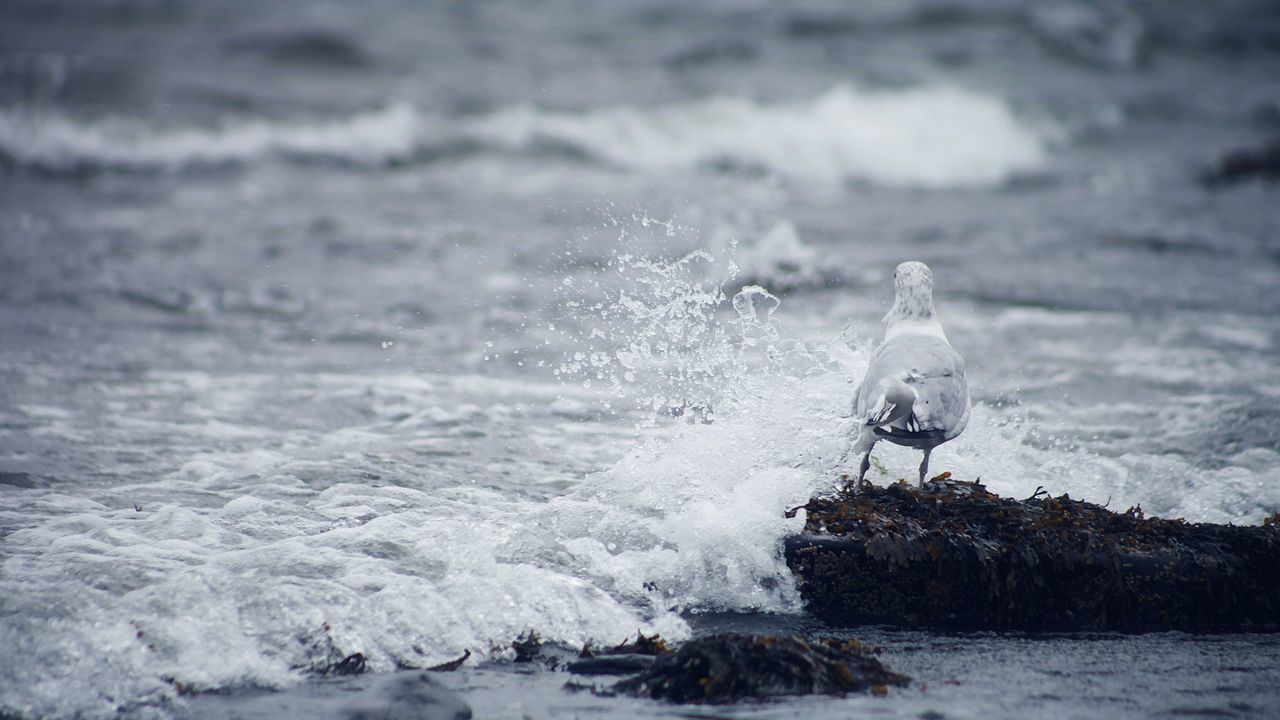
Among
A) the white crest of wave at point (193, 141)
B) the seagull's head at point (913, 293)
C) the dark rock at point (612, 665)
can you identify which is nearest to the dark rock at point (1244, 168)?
the white crest of wave at point (193, 141)

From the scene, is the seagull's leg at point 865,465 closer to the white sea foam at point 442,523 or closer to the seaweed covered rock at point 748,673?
the white sea foam at point 442,523

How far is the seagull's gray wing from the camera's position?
4980mm

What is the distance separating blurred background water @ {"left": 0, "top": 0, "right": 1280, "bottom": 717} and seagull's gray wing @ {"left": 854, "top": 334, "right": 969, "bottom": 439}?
0.46 m

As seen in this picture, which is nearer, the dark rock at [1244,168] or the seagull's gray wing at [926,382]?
the seagull's gray wing at [926,382]

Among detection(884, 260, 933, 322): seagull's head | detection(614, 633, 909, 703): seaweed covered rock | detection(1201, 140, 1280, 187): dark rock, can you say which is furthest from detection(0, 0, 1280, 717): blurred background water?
detection(884, 260, 933, 322): seagull's head

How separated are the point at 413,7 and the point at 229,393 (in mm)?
20079

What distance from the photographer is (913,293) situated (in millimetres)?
5785

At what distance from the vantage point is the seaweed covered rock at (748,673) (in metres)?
3.72

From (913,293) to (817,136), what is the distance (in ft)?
52.1

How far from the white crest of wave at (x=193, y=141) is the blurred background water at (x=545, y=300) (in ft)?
0.32

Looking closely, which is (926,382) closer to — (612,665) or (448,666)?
(612,665)

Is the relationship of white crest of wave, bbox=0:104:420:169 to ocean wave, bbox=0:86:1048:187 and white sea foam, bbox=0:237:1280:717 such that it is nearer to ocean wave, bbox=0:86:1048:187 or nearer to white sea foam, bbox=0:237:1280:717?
ocean wave, bbox=0:86:1048:187

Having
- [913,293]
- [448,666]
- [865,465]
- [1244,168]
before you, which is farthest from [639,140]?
[448,666]

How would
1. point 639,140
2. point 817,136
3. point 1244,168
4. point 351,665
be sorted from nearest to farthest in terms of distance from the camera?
point 351,665, point 1244,168, point 639,140, point 817,136
